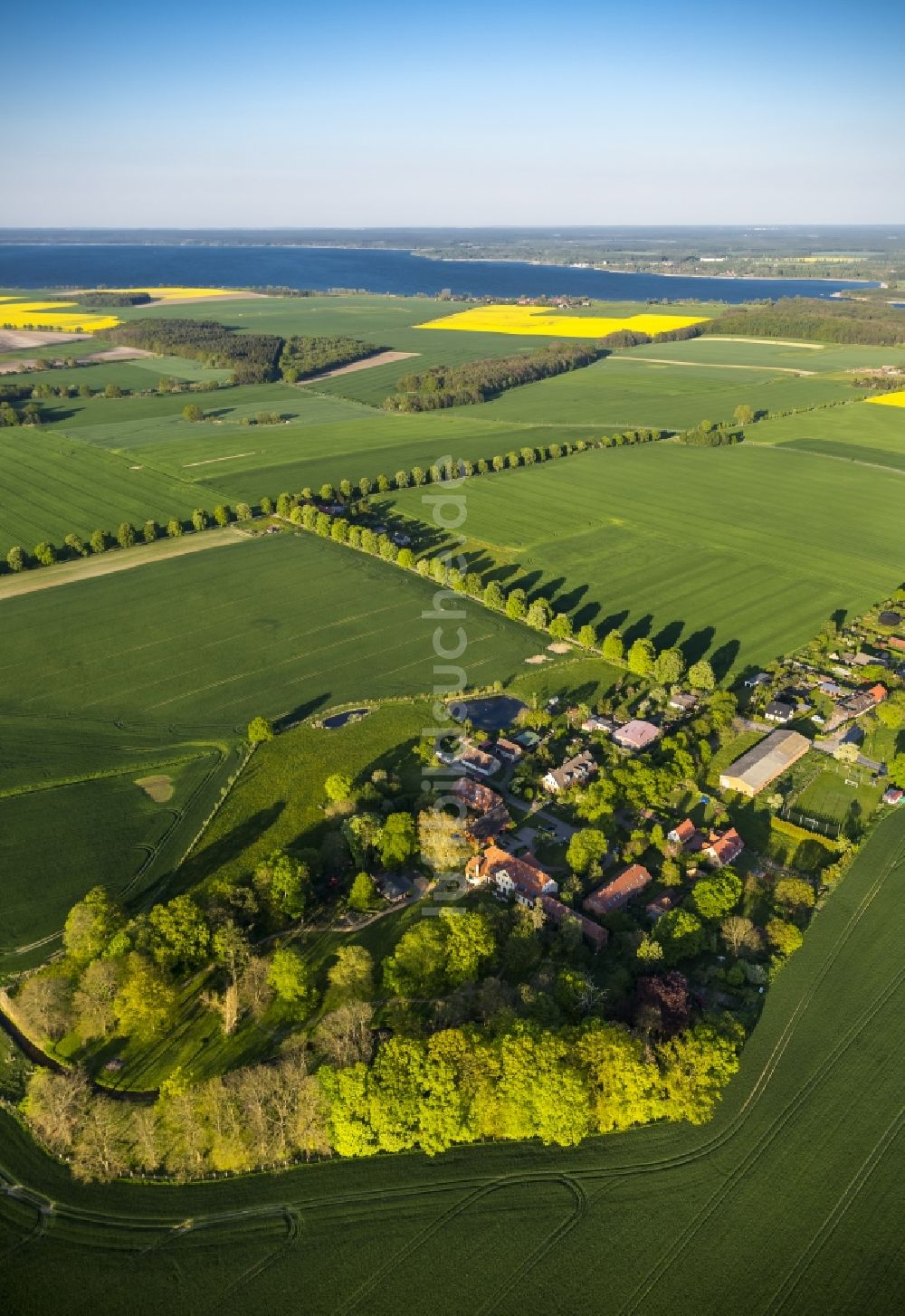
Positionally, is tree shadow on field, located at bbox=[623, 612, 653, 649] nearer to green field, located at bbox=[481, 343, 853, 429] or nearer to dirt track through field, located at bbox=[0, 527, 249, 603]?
dirt track through field, located at bbox=[0, 527, 249, 603]

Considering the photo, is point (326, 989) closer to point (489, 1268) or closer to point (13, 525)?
point (489, 1268)

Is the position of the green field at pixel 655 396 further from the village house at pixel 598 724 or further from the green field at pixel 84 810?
the green field at pixel 84 810

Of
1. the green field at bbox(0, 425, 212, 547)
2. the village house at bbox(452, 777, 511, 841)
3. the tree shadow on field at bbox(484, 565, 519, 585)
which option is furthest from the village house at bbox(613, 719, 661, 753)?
the green field at bbox(0, 425, 212, 547)

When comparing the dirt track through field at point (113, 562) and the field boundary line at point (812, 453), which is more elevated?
the field boundary line at point (812, 453)

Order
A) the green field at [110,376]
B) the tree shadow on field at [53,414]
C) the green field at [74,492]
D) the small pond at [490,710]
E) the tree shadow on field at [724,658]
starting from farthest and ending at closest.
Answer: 1. the green field at [110,376]
2. the tree shadow on field at [53,414]
3. the green field at [74,492]
4. the tree shadow on field at [724,658]
5. the small pond at [490,710]

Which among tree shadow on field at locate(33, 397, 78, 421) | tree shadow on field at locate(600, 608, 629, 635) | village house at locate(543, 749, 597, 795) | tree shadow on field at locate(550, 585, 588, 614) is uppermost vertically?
tree shadow on field at locate(33, 397, 78, 421)

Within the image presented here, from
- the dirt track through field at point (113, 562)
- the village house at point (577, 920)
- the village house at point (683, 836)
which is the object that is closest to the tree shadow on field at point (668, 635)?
the village house at point (683, 836)

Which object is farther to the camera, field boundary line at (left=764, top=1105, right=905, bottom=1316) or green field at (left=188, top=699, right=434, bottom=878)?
green field at (left=188, top=699, right=434, bottom=878)

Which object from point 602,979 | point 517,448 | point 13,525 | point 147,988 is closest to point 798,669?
point 602,979
